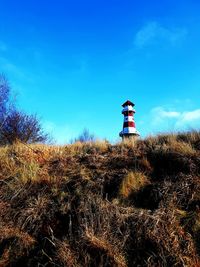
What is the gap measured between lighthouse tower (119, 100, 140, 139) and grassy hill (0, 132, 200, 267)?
634 cm

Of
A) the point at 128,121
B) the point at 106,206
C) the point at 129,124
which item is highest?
the point at 128,121

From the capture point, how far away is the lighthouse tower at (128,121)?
1583 centimetres

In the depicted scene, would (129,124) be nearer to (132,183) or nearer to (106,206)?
(132,183)

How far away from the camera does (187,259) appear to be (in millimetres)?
5410

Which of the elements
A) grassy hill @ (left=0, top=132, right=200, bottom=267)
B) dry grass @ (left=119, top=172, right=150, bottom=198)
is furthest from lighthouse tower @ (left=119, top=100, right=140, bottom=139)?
dry grass @ (left=119, top=172, right=150, bottom=198)

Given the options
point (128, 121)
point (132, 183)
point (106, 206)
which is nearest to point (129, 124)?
point (128, 121)

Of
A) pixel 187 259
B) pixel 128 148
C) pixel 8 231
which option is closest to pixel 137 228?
pixel 187 259

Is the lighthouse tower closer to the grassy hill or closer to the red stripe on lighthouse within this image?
the red stripe on lighthouse

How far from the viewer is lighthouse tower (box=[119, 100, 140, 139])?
15829mm

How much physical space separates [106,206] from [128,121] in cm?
982

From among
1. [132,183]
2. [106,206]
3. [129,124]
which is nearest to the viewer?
[106,206]

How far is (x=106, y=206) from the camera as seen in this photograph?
21.7 ft

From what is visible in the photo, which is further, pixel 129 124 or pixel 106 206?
pixel 129 124

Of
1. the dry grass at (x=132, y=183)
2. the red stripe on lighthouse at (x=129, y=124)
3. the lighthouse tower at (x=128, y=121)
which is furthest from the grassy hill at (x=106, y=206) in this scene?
the red stripe on lighthouse at (x=129, y=124)
